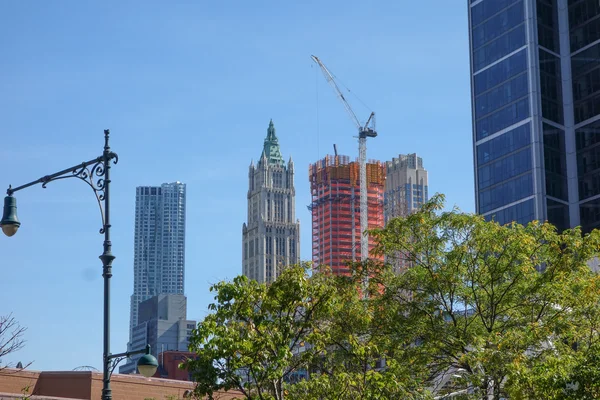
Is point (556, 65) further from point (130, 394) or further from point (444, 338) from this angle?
point (444, 338)

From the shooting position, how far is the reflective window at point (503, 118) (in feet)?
457

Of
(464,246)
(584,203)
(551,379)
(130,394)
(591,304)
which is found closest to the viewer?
(551,379)

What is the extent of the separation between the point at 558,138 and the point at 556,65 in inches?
425

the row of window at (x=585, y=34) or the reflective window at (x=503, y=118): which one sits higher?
the row of window at (x=585, y=34)

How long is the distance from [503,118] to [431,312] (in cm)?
→ 10741

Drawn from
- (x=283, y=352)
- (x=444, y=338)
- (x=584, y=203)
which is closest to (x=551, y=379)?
(x=283, y=352)

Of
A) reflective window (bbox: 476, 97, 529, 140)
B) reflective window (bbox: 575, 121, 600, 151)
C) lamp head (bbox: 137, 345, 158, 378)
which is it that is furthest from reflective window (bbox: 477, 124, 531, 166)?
lamp head (bbox: 137, 345, 158, 378)

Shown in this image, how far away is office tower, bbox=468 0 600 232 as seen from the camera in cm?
13788

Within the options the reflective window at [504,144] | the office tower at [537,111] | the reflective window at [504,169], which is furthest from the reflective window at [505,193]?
the reflective window at [504,144]

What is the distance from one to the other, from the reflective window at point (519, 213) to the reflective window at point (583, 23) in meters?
25.4

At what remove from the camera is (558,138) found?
142000mm

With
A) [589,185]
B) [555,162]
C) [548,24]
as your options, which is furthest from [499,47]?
[589,185]

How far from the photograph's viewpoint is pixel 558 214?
453ft

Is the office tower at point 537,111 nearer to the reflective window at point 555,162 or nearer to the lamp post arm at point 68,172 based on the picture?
the reflective window at point 555,162
